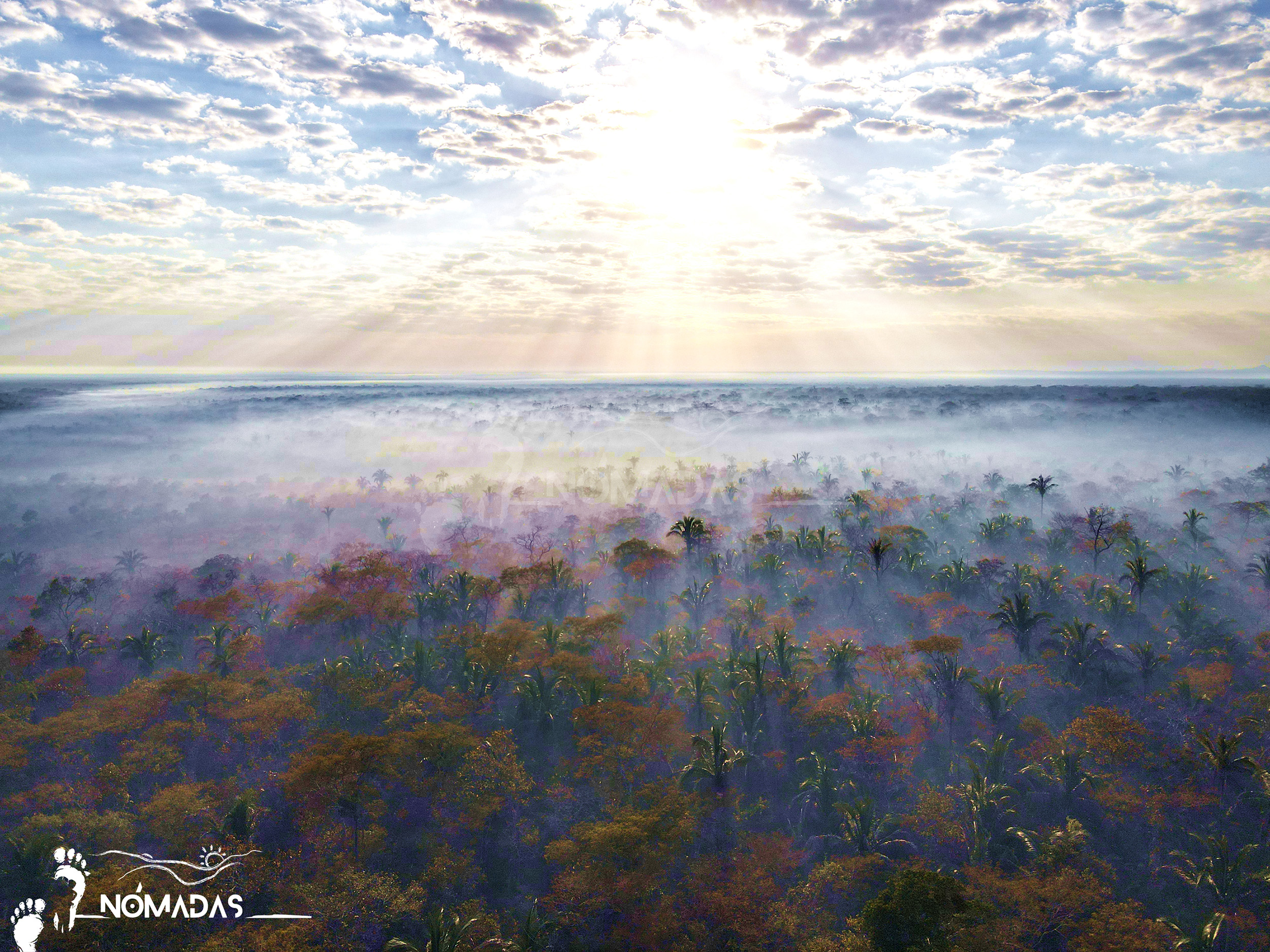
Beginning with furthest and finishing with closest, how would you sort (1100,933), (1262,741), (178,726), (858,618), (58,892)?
(858,618)
(178,726)
(1262,741)
(58,892)
(1100,933)

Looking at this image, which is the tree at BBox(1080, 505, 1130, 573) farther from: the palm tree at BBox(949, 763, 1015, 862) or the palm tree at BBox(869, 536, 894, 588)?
the palm tree at BBox(949, 763, 1015, 862)

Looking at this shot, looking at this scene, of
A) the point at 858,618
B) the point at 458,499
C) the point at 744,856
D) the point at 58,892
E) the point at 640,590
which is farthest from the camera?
the point at 458,499

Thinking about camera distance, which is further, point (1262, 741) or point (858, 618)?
point (858, 618)

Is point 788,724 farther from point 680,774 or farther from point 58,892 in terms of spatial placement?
point 58,892

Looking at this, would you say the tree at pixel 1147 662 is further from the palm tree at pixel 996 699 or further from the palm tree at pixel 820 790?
the palm tree at pixel 820 790

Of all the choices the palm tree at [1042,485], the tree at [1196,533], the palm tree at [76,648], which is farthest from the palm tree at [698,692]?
the tree at [1196,533]

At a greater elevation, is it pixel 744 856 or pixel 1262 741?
pixel 1262 741

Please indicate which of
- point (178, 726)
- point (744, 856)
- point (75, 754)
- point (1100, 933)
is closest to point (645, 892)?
point (744, 856)

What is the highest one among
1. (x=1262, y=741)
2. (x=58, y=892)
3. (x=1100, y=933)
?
(x=1262, y=741)
